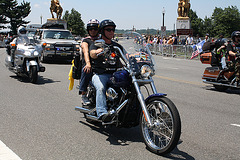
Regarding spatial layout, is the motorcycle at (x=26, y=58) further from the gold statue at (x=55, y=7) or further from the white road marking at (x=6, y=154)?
the gold statue at (x=55, y=7)

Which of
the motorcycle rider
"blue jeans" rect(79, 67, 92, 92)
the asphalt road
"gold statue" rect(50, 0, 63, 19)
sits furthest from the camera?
"gold statue" rect(50, 0, 63, 19)

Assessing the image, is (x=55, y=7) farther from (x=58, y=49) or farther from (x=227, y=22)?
(x=227, y=22)

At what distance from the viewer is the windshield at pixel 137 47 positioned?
203 inches

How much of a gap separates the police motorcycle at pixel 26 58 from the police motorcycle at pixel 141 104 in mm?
6415

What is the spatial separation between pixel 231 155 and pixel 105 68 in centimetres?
233

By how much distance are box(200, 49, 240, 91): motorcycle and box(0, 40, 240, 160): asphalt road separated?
0.59 m

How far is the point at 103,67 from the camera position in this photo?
556 cm

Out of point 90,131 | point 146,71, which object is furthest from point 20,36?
point 146,71

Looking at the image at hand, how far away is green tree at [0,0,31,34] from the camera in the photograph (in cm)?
8881

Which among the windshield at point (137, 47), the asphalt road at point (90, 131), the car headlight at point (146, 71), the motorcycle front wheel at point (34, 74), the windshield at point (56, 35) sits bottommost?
the asphalt road at point (90, 131)

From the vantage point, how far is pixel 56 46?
64.1 ft

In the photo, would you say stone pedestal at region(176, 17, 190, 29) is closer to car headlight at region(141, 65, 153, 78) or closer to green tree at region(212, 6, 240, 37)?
car headlight at region(141, 65, 153, 78)

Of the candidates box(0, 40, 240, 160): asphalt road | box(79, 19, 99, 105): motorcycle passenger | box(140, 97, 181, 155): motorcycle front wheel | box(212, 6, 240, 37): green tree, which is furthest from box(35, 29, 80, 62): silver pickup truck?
box(212, 6, 240, 37): green tree

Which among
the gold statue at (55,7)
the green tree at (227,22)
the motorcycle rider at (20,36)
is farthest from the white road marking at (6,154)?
the green tree at (227,22)
